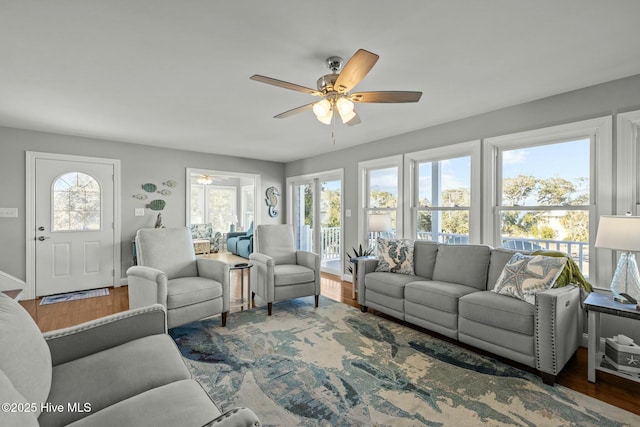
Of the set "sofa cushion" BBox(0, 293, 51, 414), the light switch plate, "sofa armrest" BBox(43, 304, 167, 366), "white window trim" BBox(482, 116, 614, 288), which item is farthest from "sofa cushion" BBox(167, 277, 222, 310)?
"white window trim" BBox(482, 116, 614, 288)

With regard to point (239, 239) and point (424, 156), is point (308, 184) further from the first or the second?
point (424, 156)

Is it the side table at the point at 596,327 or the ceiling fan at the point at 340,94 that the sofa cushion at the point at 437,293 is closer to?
the side table at the point at 596,327

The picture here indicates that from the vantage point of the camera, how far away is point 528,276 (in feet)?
8.24

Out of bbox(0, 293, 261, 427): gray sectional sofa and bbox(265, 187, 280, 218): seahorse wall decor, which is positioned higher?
bbox(265, 187, 280, 218): seahorse wall decor

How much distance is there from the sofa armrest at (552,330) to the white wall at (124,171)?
5296mm

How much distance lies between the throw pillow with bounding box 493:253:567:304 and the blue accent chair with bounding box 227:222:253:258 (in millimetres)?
5062

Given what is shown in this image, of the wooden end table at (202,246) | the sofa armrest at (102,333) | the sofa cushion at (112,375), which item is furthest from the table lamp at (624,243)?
the wooden end table at (202,246)

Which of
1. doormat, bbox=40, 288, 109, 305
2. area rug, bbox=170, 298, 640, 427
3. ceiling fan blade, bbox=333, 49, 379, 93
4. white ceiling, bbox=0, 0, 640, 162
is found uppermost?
white ceiling, bbox=0, 0, 640, 162

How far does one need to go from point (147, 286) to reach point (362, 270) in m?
2.30

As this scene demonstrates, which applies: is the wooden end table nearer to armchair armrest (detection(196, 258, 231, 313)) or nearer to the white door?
the white door

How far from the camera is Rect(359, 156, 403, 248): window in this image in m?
4.40

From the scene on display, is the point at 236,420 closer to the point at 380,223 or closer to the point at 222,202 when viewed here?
the point at 380,223

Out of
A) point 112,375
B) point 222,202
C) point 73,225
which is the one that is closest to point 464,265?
point 112,375

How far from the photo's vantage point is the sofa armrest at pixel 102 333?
1508mm
